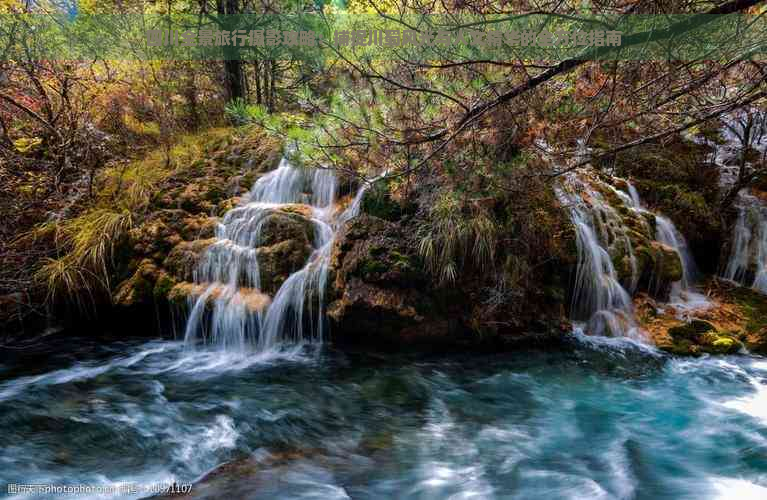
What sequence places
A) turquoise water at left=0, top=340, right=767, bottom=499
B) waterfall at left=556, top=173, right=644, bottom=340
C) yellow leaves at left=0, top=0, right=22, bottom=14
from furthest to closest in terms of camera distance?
waterfall at left=556, top=173, right=644, bottom=340
yellow leaves at left=0, top=0, right=22, bottom=14
turquoise water at left=0, top=340, right=767, bottom=499

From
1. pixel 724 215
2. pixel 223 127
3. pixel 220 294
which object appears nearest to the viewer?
pixel 220 294

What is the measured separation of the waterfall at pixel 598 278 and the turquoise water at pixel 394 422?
0.39 m

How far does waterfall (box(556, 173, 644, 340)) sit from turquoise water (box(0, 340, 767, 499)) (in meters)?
0.39

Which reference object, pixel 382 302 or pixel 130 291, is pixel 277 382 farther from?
pixel 130 291

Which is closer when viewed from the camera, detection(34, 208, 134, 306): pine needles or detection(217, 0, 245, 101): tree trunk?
detection(34, 208, 134, 306): pine needles

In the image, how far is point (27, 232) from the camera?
6.02m

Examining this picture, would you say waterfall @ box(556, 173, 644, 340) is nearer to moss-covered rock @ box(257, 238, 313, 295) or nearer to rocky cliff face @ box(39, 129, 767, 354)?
rocky cliff face @ box(39, 129, 767, 354)

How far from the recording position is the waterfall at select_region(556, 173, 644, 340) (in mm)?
5531

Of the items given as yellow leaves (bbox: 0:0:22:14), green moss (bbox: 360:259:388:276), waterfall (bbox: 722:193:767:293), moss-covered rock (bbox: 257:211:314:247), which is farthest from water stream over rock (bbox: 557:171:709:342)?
yellow leaves (bbox: 0:0:22:14)

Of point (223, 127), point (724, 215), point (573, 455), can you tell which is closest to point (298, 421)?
point (573, 455)

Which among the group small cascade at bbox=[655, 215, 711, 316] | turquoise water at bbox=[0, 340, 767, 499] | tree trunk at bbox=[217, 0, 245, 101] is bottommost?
turquoise water at bbox=[0, 340, 767, 499]

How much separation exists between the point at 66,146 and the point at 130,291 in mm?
2458

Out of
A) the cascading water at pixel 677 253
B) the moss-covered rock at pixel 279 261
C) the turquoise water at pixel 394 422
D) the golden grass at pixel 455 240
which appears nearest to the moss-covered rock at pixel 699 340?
the turquoise water at pixel 394 422

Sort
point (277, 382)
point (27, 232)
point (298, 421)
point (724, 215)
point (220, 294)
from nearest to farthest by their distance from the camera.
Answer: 1. point (298, 421)
2. point (277, 382)
3. point (220, 294)
4. point (27, 232)
5. point (724, 215)
